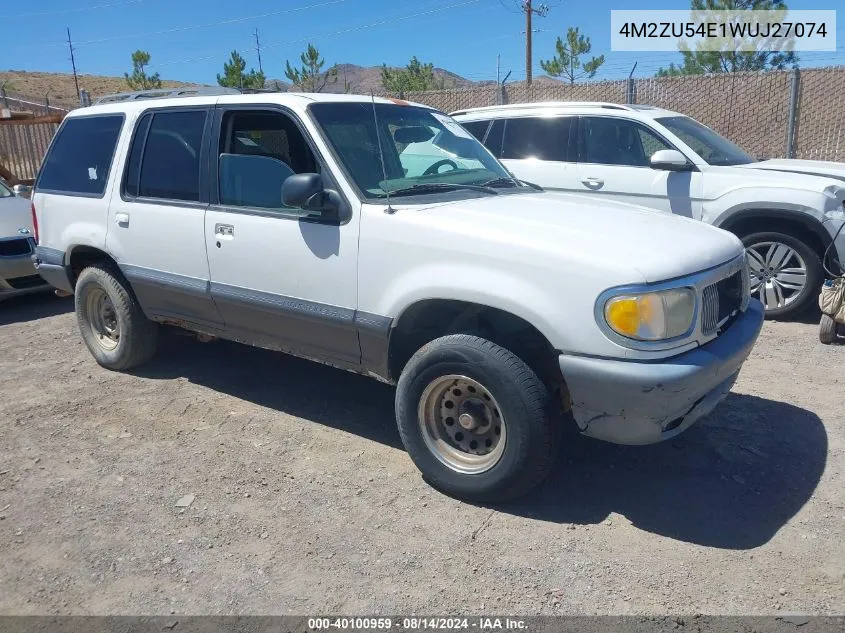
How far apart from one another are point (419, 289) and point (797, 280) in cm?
447

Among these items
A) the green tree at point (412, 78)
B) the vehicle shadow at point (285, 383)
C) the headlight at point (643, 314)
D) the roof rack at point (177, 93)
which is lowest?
the vehicle shadow at point (285, 383)

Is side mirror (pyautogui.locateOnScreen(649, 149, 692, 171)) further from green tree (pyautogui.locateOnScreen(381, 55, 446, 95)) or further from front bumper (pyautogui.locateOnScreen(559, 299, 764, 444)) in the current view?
green tree (pyautogui.locateOnScreen(381, 55, 446, 95))

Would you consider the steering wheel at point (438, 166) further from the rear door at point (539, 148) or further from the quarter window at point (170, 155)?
the rear door at point (539, 148)

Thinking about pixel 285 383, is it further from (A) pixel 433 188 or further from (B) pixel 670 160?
(B) pixel 670 160

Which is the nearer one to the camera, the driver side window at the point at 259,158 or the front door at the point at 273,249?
the front door at the point at 273,249

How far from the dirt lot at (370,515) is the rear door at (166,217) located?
75 centimetres

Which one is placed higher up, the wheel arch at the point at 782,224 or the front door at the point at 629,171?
the front door at the point at 629,171

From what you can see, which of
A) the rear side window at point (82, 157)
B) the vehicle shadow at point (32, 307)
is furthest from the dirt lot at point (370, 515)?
the vehicle shadow at point (32, 307)

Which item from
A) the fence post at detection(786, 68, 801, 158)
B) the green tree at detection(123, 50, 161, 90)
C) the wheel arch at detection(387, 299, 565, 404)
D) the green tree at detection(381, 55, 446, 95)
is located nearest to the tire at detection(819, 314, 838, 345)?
the wheel arch at detection(387, 299, 565, 404)

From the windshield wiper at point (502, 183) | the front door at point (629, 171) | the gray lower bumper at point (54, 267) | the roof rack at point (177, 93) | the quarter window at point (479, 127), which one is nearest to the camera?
the windshield wiper at point (502, 183)

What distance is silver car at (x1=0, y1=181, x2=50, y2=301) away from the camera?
295 inches

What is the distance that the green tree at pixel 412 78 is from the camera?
30.6 m

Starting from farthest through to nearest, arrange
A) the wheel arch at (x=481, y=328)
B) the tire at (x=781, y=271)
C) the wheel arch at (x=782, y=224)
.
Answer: the tire at (x=781, y=271)
the wheel arch at (x=782, y=224)
the wheel arch at (x=481, y=328)

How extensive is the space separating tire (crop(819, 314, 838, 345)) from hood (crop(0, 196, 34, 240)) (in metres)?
7.62
